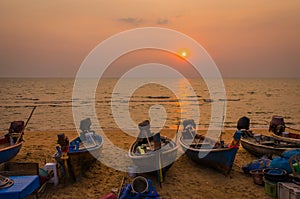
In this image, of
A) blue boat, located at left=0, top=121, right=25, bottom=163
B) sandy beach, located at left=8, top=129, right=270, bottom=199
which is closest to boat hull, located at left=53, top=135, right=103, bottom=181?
sandy beach, located at left=8, top=129, right=270, bottom=199

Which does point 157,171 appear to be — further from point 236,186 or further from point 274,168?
point 274,168

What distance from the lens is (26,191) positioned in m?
6.14

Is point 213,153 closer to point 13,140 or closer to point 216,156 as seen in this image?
point 216,156

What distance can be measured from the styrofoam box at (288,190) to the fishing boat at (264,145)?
4040mm

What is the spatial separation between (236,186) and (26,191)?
7.56 m

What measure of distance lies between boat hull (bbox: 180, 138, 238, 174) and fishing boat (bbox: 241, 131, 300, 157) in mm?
2986

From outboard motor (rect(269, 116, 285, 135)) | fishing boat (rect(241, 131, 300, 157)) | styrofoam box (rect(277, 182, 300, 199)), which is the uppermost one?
outboard motor (rect(269, 116, 285, 135))

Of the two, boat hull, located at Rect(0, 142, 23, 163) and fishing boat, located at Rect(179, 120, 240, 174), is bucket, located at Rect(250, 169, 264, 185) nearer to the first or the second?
fishing boat, located at Rect(179, 120, 240, 174)

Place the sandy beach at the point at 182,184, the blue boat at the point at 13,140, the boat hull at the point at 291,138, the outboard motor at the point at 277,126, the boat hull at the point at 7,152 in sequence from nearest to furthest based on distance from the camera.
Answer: the sandy beach at the point at 182,184 < the boat hull at the point at 7,152 < the blue boat at the point at 13,140 < the boat hull at the point at 291,138 < the outboard motor at the point at 277,126

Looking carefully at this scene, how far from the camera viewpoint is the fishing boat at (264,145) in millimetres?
12383

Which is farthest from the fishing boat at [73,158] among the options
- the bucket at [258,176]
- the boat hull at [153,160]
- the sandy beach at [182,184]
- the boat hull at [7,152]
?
the bucket at [258,176]

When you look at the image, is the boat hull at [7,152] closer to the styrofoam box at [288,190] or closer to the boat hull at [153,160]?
the boat hull at [153,160]

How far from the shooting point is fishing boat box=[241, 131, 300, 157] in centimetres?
1238

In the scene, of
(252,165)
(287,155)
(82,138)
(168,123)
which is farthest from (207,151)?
(168,123)
